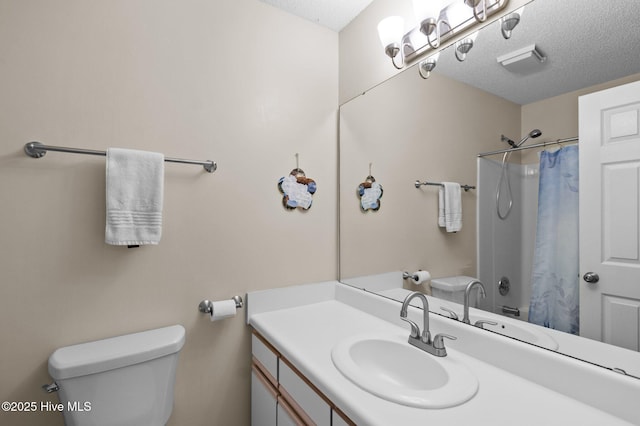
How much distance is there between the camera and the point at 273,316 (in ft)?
4.94

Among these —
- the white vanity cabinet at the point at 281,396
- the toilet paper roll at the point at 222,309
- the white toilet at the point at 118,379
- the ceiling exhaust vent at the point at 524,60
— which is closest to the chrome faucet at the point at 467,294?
the white vanity cabinet at the point at 281,396

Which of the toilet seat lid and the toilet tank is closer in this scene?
the toilet seat lid

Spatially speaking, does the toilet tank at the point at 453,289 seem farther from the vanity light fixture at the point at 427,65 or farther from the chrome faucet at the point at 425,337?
the vanity light fixture at the point at 427,65

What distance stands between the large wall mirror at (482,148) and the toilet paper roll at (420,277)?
0.02m

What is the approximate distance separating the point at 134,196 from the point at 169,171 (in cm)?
20

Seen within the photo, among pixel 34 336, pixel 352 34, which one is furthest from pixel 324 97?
pixel 34 336

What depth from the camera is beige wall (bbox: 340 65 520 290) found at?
3.84ft

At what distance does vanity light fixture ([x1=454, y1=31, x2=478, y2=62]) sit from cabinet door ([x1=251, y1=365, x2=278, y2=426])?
1516 millimetres

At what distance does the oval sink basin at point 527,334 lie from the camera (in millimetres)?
932

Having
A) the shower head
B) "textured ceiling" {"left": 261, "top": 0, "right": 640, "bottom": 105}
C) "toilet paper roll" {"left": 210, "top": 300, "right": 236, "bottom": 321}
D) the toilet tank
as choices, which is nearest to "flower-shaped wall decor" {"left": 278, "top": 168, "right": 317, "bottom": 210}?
"toilet paper roll" {"left": 210, "top": 300, "right": 236, "bottom": 321}

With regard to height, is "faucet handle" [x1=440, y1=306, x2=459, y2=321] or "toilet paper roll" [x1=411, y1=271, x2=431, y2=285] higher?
"toilet paper roll" [x1=411, y1=271, x2=431, y2=285]

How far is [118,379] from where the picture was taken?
1.10m

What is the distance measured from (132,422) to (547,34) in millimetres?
1903

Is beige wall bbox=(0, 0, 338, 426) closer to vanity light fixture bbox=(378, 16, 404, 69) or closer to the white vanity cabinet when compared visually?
the white vanity cabinet
